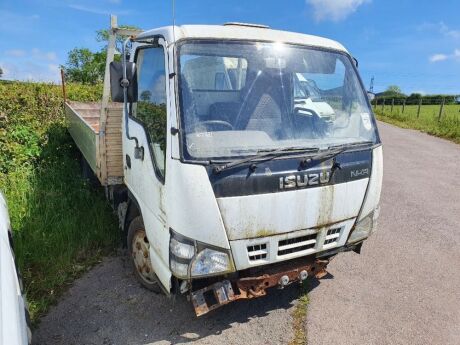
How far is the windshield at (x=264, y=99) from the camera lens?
2732 mm

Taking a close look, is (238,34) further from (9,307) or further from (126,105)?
(9,307)

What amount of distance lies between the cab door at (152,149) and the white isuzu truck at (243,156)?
16mm

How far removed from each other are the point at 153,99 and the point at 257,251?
1.58 metres

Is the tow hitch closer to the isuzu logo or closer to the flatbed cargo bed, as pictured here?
the isuzu logo

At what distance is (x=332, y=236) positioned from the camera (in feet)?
10.2

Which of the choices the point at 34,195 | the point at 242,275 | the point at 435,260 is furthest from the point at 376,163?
the point at 34,195

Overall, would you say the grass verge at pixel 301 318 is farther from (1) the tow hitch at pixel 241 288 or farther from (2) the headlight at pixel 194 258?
(2) the headlight at pixel 194 258

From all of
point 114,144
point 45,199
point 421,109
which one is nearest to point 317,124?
point 114,144

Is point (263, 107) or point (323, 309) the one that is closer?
point (263, 107)

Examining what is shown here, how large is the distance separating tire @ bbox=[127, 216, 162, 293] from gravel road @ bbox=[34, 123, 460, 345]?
0.14m

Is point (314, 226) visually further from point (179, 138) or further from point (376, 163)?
point (179, 138)

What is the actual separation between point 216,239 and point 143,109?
4.87ft

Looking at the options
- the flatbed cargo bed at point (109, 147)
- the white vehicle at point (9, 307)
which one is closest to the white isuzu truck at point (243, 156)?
the flatbed cargo bed at point (109, 147)

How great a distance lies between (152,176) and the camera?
118 inches
